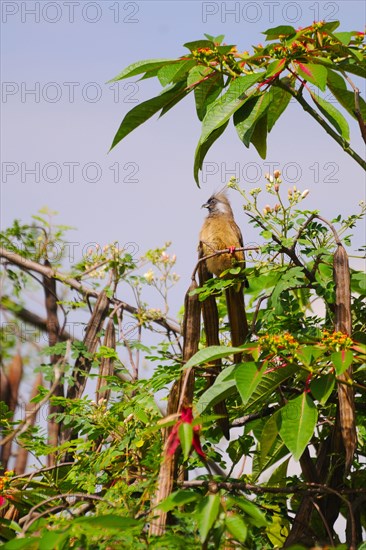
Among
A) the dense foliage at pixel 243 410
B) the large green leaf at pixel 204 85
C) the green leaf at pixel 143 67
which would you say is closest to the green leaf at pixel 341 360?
the dense foliage at pixel 243 410

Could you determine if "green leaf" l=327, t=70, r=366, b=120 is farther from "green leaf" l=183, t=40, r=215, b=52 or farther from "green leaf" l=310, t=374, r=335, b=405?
"green leaf" l=310, t=374, r=335, b=405

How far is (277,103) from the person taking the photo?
3047 millimetres

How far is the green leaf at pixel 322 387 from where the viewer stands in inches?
95.1

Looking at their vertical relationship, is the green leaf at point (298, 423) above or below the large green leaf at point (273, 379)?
below

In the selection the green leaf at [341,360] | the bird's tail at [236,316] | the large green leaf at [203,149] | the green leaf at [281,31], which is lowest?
the green leaf at [341,360]

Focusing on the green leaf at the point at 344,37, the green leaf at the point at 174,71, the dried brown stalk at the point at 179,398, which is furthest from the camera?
the green leaf at the point at 174,71

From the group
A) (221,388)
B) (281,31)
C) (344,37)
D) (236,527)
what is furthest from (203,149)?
(236,527)

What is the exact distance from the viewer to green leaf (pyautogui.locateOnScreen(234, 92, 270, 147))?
2.78 meters

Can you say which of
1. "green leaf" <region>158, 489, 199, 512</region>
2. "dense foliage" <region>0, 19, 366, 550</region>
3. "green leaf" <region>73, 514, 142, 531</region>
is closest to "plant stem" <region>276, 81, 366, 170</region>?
"dense foliage" <region>0, 19, 366, 550</region>

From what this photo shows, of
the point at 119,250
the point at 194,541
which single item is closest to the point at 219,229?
the point at 119,250

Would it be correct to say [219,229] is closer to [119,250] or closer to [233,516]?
[119,250]

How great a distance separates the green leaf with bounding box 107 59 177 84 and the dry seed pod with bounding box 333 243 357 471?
79 cm

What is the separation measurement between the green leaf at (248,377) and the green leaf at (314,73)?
2.62 ft

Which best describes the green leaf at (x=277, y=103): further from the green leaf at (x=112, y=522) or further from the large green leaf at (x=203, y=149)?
the green leaf at (x=112, y=522)
